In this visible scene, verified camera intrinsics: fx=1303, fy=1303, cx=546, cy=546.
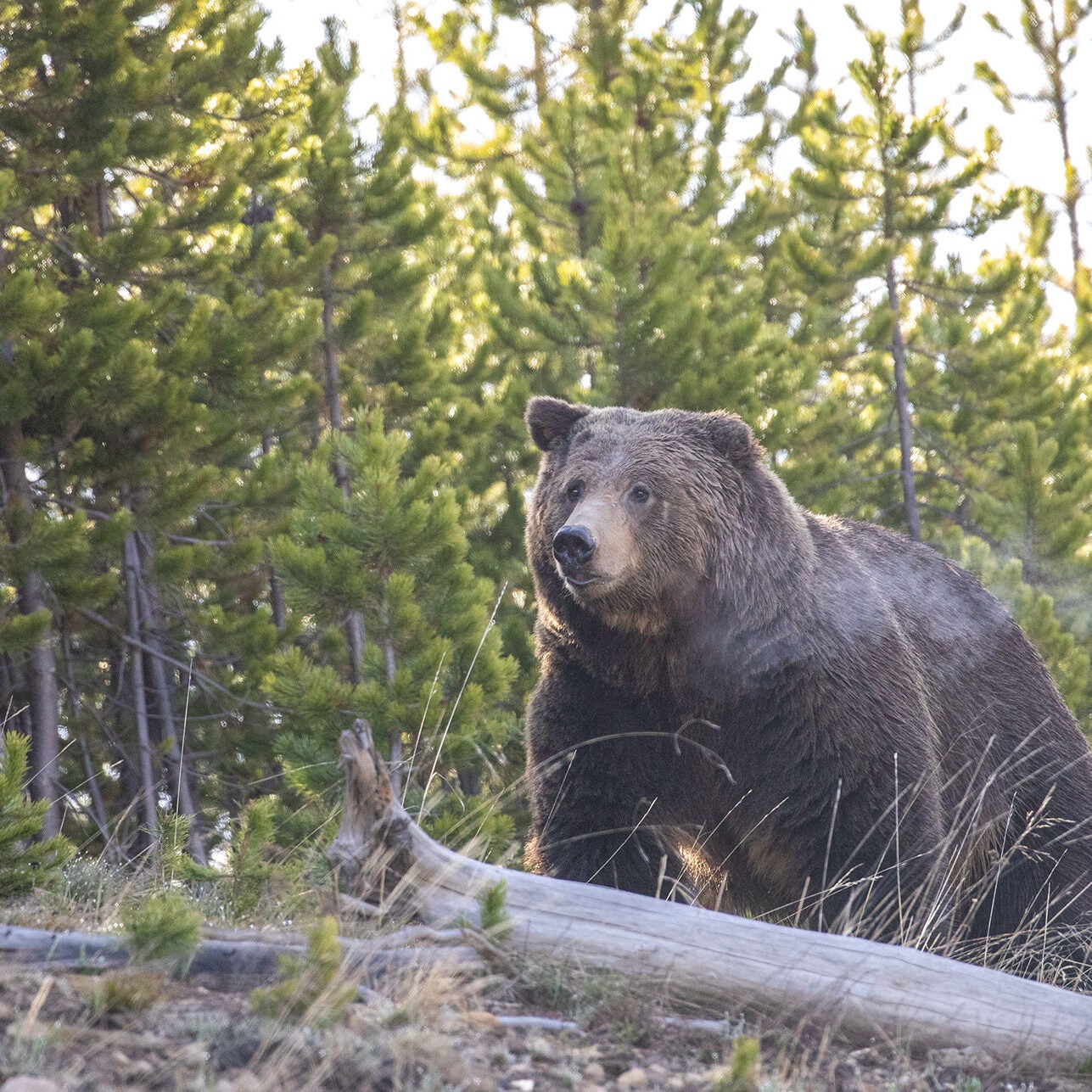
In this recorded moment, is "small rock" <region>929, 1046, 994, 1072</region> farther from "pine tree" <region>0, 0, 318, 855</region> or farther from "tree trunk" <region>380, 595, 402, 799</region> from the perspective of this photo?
"pine tree" <region>0, 0, 318, 855</region>

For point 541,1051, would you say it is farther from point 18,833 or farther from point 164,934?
point 18,833

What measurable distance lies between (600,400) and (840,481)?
310 cm

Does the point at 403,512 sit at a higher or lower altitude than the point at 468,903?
higher

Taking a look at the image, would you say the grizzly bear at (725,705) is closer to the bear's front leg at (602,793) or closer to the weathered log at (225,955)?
the bear's front leg at (602,793)

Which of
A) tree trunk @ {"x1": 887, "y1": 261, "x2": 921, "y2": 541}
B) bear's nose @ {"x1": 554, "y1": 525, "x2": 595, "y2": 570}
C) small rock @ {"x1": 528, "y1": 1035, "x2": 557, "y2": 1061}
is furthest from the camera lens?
tree trunk @ {"x1": 887, "y1": 261, "x2": 921, "y2": 541}

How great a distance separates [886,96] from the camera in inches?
463

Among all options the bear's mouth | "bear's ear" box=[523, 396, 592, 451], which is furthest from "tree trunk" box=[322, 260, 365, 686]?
the bear's mouth

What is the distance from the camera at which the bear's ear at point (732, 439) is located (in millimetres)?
4492

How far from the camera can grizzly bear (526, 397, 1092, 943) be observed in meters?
4.10

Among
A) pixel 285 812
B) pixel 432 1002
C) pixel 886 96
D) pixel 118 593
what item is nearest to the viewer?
pixel 432 1002

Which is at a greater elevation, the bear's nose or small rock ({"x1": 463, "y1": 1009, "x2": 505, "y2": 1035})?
the bear's nose

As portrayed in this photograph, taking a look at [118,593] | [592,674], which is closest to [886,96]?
[118,593]

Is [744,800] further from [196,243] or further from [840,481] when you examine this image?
[840,481]

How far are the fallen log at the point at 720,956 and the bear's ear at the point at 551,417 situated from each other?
1806 millimetres
